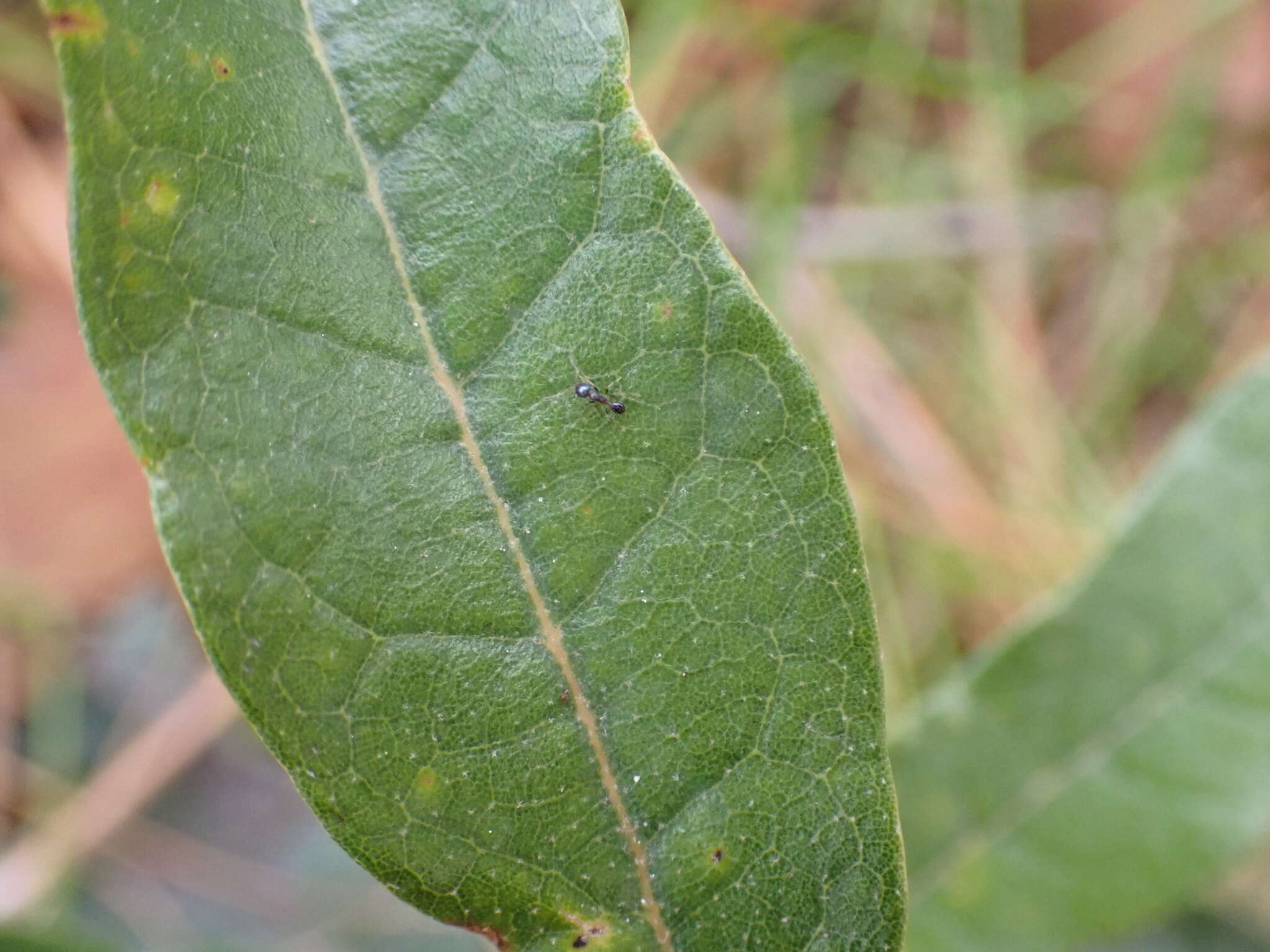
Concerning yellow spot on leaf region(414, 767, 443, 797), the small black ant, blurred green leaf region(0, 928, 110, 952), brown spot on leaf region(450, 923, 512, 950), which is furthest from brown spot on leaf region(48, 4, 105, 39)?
blurred green leaf region(0, 928, 110, 952)

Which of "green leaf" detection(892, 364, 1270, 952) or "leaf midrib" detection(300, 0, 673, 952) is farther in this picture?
"green leaf" detection(892, 364, 1270, 952)

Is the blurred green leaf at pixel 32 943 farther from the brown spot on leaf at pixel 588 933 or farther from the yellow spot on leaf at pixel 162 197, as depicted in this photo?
the yellow spot on leaf at pixel 162 197

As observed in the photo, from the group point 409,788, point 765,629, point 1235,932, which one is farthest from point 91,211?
point 1235,932

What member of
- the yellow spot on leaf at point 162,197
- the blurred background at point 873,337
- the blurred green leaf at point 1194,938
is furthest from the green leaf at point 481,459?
the blurred background at point 873,337

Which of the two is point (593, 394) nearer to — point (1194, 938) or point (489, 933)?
point (489, 933)

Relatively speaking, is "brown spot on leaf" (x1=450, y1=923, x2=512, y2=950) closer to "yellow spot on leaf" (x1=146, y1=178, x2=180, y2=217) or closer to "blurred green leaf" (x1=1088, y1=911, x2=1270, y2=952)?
"yellow spot on leaf" (x1=146, y1=178, x2=180, y2=217)

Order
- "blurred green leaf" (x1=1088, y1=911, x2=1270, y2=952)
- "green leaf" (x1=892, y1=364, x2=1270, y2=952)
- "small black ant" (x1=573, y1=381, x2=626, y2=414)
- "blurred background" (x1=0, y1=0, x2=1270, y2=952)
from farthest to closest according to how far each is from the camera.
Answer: "blurred background" (x1=0, y1=0, x2=1270, y2=952)
"blurred green leaf" (x1=1088, y1=911, x2=1270, y2=952)
"green leaf" (x1=892, y1=364, x2=1270, y2=952)
"small black ant" (x1=573, y1=381, x2=626, y2=414)
